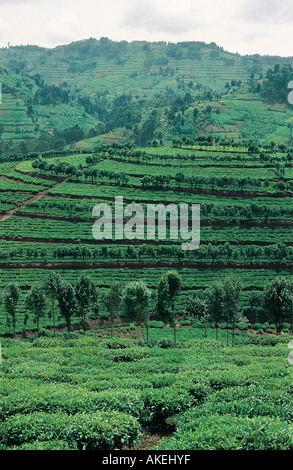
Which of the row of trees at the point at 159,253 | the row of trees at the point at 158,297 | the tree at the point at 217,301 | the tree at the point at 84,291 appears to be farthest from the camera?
the row of trees at the point at 159,253

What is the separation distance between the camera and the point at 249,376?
22.9m

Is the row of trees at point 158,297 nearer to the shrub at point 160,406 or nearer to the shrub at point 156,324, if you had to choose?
the shrub at point 156,324

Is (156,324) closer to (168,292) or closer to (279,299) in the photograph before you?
(168,292)

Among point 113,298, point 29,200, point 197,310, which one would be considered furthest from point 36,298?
point 29,200

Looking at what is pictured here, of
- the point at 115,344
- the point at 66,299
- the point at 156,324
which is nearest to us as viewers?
the point at 115,344

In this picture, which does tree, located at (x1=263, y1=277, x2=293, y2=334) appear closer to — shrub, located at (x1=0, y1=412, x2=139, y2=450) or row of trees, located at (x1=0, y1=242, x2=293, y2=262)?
row of trees, located at (x1=0, y1=242, x2=293, y2=262)

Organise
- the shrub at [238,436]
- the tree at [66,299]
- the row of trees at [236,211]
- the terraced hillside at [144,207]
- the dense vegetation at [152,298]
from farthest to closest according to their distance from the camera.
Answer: the row of trees at [236,211], the terraced hillside at [144,207], the tree at [66,299], the dense vegetation at [152,298], the shrub at [238,436]

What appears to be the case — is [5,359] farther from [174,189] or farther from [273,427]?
[174,189]

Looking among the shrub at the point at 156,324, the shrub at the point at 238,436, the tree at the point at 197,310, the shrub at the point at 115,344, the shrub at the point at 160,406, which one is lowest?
the shrub at the point at 156,324

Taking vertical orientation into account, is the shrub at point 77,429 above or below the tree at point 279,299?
above

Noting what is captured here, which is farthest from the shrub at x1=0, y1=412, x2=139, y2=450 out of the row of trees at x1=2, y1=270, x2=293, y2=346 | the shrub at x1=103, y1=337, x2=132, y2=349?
the row of trees at x1=2, y1=270, x2=293, y2=346

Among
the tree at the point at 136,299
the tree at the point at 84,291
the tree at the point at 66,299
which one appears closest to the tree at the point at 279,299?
the tree at the point at 136,299

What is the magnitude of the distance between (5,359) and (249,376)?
1960 centimetres
